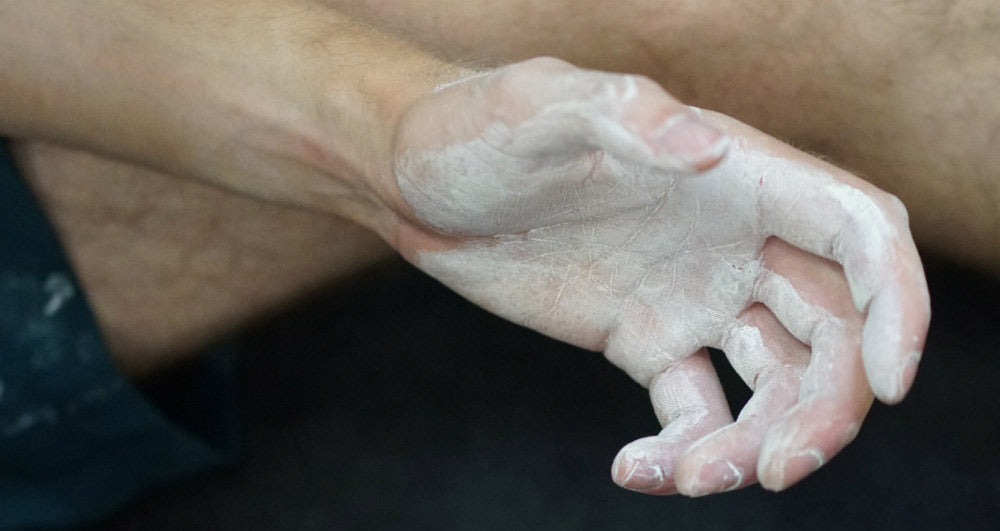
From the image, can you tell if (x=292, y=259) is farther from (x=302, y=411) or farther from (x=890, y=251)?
(x=890, y=251)

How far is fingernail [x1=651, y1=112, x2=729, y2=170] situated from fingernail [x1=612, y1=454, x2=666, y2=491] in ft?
0.78

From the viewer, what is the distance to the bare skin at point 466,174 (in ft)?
1.87

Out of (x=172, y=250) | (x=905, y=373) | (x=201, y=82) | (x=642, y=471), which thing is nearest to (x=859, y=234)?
(x=905, y=373)

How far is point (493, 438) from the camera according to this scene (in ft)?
3.53

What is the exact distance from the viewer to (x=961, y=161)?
81 centimetres

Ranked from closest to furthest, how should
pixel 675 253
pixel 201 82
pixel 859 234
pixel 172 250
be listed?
pixel 859 234, pixel 675 253, pixel 201 82, pixel 172 250

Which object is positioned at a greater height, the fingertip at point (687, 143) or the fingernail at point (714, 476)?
the fingertip at point (687, 143)

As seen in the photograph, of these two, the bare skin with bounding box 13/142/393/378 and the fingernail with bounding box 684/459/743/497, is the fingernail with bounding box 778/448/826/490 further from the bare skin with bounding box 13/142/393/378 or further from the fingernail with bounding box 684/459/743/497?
the bare skin with bounding box 13/142/393/378

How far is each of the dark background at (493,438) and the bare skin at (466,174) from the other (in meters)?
0.22

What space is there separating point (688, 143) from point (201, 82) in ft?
1.63

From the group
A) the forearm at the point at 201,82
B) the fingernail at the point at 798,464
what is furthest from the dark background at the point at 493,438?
the fingernail at the point at 798,464

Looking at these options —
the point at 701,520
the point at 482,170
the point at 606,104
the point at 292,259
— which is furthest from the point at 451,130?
the point at 701,520

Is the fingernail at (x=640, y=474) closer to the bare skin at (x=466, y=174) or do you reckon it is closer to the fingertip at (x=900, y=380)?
the bare skin at (x=466, y=174)

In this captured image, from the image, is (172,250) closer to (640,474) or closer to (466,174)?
(466,174)
